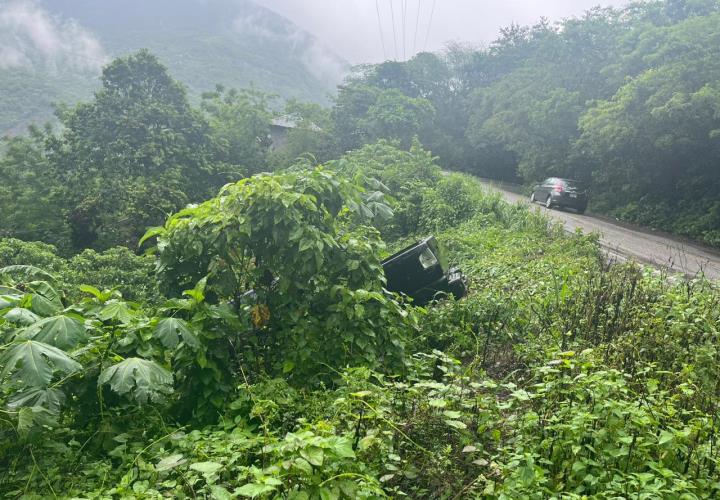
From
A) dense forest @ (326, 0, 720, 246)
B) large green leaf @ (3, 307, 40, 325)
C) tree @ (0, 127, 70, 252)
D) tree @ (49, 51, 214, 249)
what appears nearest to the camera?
large green leaf @ (3, 307, 40, 325)

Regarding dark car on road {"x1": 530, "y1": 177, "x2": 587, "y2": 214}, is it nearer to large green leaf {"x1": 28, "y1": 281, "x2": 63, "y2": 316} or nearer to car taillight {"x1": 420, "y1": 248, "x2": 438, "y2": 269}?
car taillight {"x1": 420, "y1": 248, "x2": 438, "y2": 269}

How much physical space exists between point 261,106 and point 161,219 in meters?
12.3

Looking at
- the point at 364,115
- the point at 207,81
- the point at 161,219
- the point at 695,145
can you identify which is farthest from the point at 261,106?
the point at 207,81

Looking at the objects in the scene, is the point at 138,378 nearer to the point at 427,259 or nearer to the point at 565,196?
the point at 427,259

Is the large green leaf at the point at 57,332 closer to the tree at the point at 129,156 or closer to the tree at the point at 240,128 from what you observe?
the tree at the point at 129,156

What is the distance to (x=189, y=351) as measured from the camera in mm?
3639

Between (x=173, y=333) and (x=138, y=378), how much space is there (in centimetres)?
45

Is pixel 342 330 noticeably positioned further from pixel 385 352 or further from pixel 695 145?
pixel 695 145

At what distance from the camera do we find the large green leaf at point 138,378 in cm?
284

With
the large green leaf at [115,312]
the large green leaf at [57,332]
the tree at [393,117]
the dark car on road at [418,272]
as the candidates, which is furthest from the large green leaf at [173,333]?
the tree at [393,117]

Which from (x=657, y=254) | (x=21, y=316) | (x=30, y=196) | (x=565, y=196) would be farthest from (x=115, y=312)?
(x=565, y=196)

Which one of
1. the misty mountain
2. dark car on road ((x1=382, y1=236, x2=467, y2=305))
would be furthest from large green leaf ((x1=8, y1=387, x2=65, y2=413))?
the misty mountain

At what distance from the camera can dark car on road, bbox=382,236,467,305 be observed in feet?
20.5

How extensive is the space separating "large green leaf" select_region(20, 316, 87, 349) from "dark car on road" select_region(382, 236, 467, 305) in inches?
153
